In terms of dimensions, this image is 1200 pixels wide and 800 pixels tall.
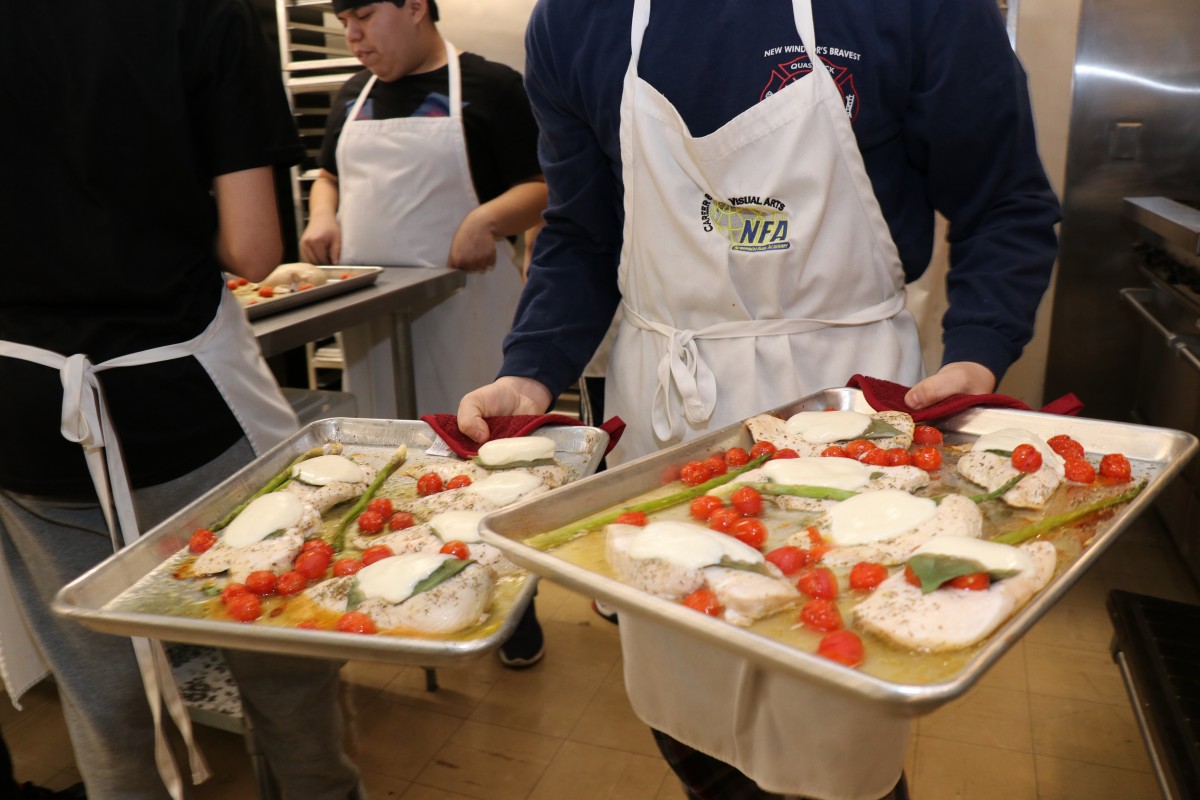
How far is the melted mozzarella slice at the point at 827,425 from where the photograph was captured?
1.14 meters

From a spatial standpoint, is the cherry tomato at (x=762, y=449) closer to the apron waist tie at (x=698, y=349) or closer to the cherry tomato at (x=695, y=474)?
the cherry tomato at (x=695, y=474)

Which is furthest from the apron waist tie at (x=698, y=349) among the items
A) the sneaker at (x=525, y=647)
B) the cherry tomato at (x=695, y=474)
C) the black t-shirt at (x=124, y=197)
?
the sneaker at (x=525, y=647)

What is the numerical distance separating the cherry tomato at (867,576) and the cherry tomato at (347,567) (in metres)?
0.48

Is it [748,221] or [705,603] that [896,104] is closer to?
[748,221]

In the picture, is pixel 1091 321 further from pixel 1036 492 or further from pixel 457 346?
pixel 1036 492

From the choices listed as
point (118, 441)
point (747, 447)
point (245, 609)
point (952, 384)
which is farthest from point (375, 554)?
point (952, 384)

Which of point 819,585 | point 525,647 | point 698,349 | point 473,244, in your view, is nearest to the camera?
point 819,585

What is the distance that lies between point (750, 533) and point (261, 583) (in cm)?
48

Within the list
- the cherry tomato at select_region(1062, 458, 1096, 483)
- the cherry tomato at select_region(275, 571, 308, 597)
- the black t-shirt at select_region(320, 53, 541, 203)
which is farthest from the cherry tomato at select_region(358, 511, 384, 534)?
the black t-shirt at select_region(320, 53, 541, 203)

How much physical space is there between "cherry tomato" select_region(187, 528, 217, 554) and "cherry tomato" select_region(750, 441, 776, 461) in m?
0.62

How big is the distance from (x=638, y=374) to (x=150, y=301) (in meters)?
0.74

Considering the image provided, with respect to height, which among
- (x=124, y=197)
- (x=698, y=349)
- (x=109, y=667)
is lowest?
(x=109, y=667)

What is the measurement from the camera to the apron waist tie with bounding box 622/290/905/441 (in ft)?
4.61

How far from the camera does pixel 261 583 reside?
93 cm
